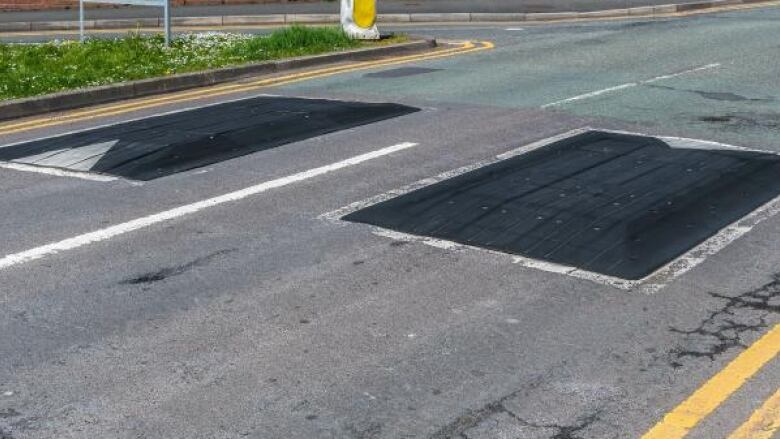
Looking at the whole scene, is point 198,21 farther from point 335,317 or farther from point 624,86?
point 335,317

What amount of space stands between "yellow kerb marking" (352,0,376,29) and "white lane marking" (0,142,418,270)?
327 inches

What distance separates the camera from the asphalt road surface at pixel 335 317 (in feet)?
18.7

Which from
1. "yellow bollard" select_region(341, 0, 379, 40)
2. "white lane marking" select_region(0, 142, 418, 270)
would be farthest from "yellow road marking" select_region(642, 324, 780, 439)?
"yellow bollard" select_region(341, 0, 379, 40)

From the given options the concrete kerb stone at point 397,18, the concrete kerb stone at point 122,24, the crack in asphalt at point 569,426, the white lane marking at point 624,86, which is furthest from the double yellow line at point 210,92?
the concrete kerb stone at point 122,24

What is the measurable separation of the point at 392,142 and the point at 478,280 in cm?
429

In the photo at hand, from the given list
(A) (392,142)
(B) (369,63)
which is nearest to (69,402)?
(A) (392,142)

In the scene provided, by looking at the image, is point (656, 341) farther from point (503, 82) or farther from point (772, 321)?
point (503, 82)

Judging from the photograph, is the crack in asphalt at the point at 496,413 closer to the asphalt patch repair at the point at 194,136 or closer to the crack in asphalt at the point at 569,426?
the crack in asphalt at the point at 569,426

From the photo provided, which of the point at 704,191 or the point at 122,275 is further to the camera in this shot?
the point at 704,191

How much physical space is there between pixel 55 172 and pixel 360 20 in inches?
383

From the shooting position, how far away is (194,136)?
11.9 meters

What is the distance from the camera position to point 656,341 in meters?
6.64

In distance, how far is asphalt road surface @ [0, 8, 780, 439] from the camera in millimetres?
5711

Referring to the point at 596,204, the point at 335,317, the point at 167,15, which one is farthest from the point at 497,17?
the point at 335,317
